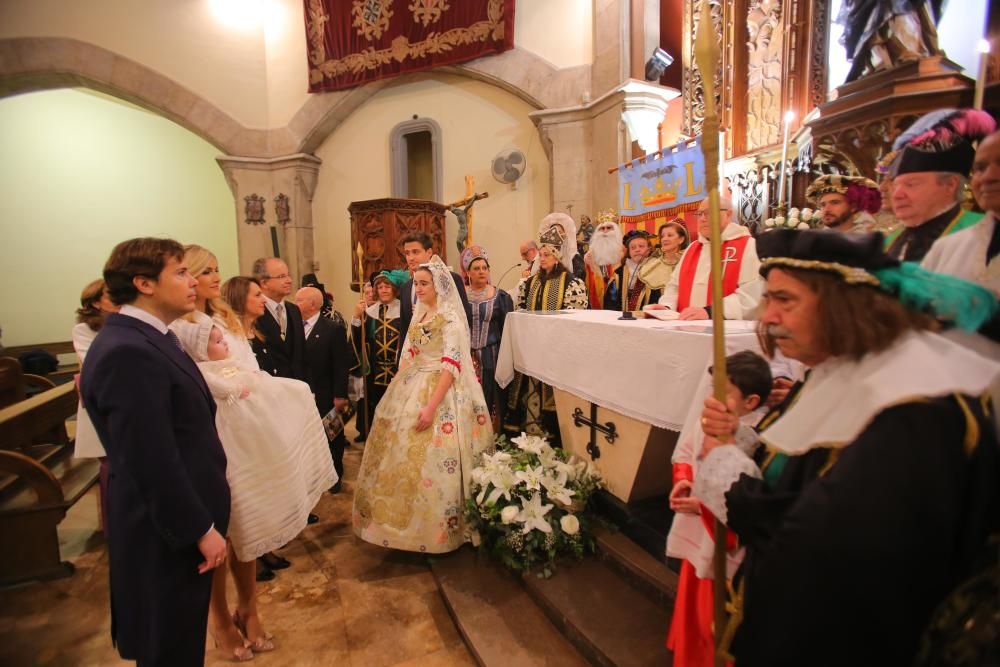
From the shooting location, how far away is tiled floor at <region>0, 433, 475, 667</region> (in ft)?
7.70

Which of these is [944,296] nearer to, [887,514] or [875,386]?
[875,386]

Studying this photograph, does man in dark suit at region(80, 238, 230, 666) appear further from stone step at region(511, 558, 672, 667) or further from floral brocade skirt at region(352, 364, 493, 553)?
stone step at region(511, 558, 672, 667)

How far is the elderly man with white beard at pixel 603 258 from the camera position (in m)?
4.80

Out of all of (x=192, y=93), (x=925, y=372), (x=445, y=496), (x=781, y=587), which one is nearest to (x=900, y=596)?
(x=781, y=587)

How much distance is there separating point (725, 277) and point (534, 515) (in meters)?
1.68

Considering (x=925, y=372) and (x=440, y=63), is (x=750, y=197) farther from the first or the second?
(x=440, y=63)

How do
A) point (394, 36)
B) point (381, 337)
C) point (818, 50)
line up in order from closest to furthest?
1. point (818, 50)
2. point (381, 337)
3. point (394, 36)

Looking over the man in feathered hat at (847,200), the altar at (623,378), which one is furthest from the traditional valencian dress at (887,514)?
the man in feathered hat at (847,200)

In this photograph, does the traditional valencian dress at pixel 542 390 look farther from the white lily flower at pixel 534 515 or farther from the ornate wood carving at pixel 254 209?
the ornate wood carving at pixel 254 209

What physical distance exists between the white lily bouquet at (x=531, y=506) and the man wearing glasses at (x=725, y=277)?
3.78 ft

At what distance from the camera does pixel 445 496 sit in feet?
9.29

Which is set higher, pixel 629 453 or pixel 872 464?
pixel 872 464

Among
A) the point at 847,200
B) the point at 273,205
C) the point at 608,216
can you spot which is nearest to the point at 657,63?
the point at 608,216

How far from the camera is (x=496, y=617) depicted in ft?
7.91
